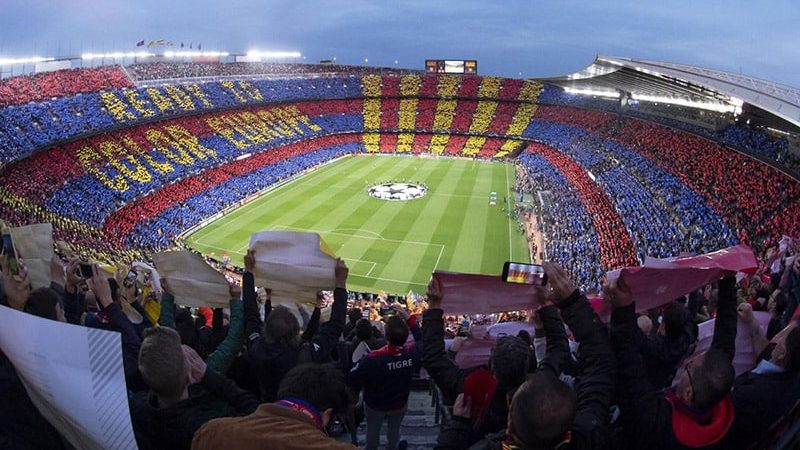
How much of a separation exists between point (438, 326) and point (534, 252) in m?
28.9

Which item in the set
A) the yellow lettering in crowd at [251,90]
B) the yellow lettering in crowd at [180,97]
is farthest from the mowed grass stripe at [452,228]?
the yellow lettering in crowd at [251,90]

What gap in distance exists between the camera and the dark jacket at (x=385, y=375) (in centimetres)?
573

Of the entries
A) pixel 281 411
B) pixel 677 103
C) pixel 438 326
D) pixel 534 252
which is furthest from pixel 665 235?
pixel 281 411

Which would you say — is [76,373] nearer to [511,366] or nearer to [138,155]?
[511,366]

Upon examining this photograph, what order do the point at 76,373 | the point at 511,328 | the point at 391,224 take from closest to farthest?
the point at 76,373, the point at 511,328, the point at 391,224

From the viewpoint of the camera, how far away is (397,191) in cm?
4828

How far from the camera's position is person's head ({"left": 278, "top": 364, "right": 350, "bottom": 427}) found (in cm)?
294

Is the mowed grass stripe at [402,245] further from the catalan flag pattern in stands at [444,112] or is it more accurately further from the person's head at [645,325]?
the catalan flag pattern in stands at [444,112]

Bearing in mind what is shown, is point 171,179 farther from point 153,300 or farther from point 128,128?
point 153,300

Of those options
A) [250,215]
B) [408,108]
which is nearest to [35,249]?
[250,215]

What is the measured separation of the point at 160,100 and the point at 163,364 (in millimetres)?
54384

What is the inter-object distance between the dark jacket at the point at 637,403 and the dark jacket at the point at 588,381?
10cm

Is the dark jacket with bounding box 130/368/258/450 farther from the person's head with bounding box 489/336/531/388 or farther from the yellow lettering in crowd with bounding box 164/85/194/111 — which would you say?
the yellow lettering in crowd with bounding box 164/85/194/111

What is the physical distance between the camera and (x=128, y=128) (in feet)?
155
